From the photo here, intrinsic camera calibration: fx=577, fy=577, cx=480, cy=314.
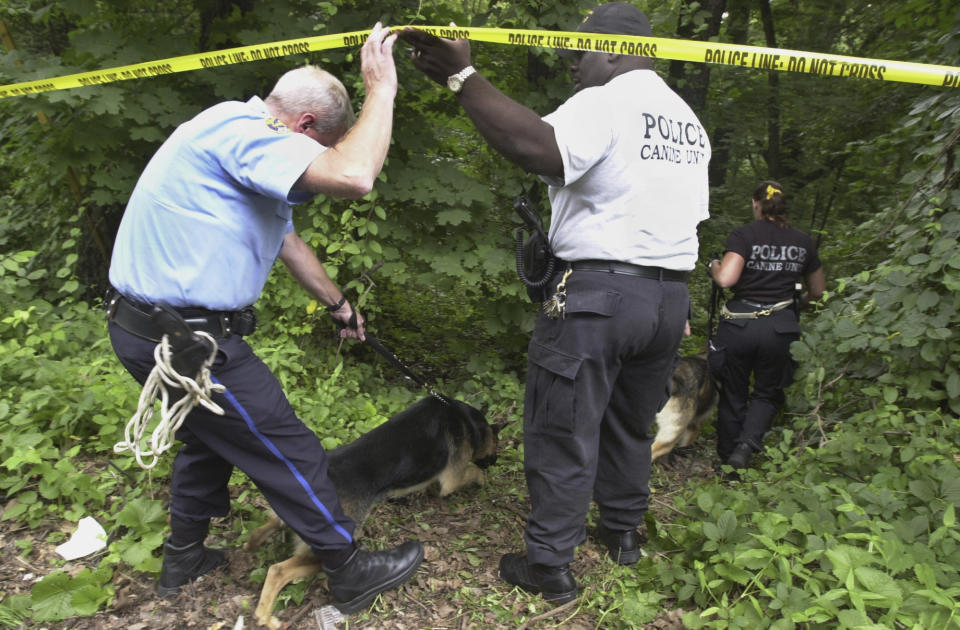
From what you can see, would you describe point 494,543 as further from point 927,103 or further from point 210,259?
point 927,103

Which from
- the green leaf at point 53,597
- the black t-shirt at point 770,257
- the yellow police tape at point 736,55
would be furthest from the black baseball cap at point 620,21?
the green leaf at point 53,597

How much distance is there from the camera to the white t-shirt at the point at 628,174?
2160 millimetres

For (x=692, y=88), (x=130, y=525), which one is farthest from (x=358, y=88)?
(x=692, y=88)

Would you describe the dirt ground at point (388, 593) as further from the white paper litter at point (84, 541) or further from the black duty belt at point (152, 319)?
the black duty belt at point (152, 319)

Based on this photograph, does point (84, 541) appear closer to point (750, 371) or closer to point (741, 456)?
point (741, 456)

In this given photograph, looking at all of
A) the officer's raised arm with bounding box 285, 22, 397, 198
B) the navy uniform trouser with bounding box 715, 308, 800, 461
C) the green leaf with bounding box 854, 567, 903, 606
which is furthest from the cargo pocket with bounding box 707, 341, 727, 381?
the officer's raised arm with bounding box 285, 22, 397, 198

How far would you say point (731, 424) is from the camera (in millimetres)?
4250

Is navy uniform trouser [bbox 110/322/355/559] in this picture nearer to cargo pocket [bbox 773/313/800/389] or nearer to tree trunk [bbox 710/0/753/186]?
cargo pocket [bbox 773/313/800/389]

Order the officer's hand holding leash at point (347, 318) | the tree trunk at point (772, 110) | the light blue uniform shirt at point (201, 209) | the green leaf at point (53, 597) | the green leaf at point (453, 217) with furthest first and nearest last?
the tree trunk at point (772, 110)
the green leaf at point (453, 217)
the officer's hand holding leash at point (347, 318)
the green leaf at point (53, 597)
the light blue uniform shirt at point (201, 209)

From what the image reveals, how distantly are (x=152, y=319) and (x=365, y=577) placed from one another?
4.43 ft

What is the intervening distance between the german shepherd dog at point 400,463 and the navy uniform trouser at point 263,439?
0.32 meters

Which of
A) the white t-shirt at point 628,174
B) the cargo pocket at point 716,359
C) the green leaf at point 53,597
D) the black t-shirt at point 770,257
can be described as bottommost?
the cargo pocket at point 716,359

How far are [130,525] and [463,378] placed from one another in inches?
121

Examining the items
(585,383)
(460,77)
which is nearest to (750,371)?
(585,383)
